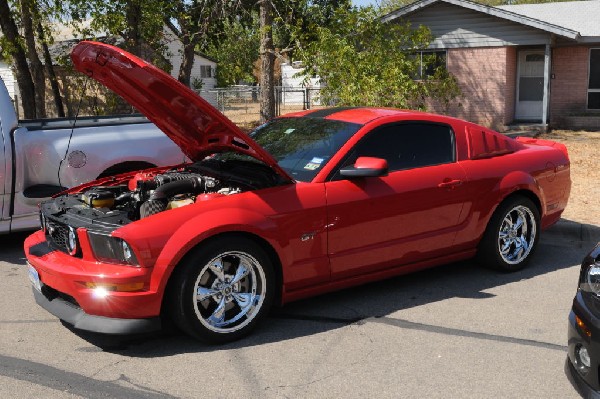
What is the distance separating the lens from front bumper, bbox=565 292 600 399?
3109 mm

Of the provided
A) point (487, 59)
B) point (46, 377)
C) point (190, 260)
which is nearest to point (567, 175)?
point (190, 260)

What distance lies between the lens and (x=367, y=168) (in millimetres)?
4785

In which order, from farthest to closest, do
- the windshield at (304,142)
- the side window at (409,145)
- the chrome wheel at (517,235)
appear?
the chrome wheel at (517,235) → the side window at (409,145) → the windshield at (304,142)

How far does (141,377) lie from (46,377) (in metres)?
0.58

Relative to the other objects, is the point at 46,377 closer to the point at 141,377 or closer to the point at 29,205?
the point at 141,377

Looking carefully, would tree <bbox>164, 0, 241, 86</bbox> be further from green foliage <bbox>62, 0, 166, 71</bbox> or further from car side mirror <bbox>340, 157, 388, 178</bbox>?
car side mirror <bbox>340, 157, 388, 178</bbox>

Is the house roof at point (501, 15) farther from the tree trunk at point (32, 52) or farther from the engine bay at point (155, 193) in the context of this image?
the engine bay at point (155, 193)

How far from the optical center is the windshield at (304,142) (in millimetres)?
5039

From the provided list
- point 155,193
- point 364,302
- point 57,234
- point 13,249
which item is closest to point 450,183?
point 364,302

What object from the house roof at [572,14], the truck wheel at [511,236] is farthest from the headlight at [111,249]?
the house roof at [572,14]

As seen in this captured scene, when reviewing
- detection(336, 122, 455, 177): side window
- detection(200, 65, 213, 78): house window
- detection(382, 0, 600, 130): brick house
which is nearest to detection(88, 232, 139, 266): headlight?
detection(336, 122, 455, 177): side window

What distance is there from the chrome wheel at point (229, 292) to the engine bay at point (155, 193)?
0.49 m

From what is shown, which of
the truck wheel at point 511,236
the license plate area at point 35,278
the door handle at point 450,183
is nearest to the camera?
the license plate area at point 35,278

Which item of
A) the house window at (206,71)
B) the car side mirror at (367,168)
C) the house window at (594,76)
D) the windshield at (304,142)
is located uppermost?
the house window at (206,71)
